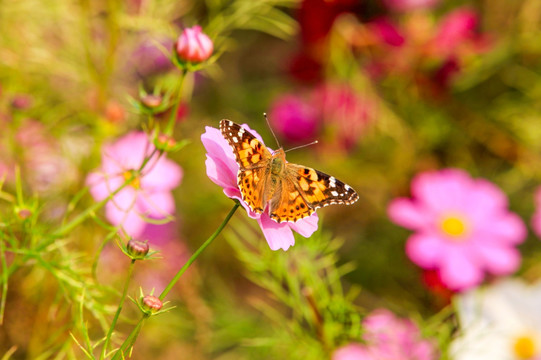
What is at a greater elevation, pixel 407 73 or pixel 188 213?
pixel 407 73

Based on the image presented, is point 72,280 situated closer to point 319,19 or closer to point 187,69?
point 187,69

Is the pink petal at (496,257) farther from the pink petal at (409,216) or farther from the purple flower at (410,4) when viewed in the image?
the purple flower at (410,4)

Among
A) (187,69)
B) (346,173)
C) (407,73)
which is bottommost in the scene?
(346,173)

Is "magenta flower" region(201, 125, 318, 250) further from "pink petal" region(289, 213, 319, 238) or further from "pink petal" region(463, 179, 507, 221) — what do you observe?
"pink petal" region(463, 179, 507, 221)

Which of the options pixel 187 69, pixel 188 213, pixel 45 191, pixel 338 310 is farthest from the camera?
pixel 188 213

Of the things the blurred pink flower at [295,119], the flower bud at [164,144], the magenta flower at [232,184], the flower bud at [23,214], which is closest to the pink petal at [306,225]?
the magenta flower at [232,184]

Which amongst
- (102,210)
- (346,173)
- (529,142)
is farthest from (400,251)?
(102,210)

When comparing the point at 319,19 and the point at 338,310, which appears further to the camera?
the point at 319,19
